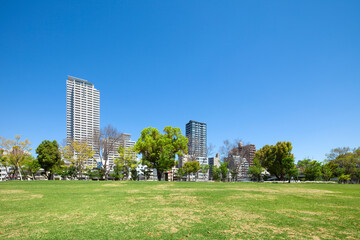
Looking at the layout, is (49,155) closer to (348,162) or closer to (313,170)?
(313,170)

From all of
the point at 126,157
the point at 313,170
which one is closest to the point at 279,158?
the point at 313,170

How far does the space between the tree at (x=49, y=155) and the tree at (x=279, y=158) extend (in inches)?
1767

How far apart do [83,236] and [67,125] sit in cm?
15333

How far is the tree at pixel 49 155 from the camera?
3600cm

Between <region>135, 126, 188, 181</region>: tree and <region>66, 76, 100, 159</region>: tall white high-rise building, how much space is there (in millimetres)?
112450

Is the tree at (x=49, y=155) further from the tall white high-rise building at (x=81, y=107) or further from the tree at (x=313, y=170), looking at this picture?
the tall white high-rise building at (x=81, y=107)

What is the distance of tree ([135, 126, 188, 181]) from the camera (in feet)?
106

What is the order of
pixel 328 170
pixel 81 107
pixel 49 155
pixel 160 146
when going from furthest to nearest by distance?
pixel 81 107 → pixel 328 170 → pixel 49 155 → pixel 160 146

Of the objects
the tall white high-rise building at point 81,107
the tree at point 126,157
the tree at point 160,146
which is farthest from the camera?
the tall white high-rise building at point 81,107

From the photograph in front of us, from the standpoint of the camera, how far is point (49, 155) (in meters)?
36.3

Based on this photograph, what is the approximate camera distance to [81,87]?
140 metres

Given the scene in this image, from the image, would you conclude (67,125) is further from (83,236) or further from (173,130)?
(83,236)

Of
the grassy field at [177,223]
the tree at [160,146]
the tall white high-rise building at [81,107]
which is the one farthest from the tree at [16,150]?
the tall white high-rise building at [81,107]

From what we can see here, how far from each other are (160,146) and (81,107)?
124799 mm
